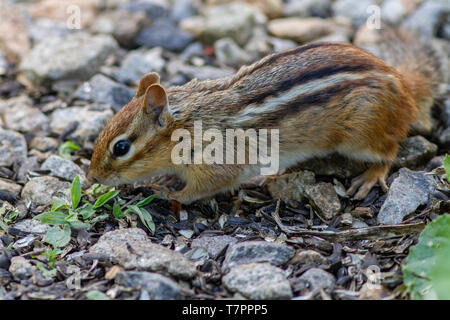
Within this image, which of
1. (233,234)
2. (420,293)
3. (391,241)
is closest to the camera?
(420,293)

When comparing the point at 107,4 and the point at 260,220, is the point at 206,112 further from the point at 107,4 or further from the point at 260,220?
the point at 107,4

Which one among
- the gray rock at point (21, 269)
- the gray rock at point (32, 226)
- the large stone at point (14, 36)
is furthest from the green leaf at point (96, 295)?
the large stone at point (14, 36)

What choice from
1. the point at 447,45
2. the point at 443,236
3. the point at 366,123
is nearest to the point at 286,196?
the point at 366,123

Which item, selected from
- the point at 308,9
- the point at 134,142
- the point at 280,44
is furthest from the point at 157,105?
the point at 308,9

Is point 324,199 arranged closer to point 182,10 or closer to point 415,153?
point 415,153

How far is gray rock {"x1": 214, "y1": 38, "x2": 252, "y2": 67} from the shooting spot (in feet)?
21.9

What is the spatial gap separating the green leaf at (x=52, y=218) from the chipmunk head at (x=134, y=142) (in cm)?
44

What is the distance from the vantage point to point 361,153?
4.68 m

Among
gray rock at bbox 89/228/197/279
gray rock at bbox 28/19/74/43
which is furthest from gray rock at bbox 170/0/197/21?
gray rock at bbox 89/228/197/279

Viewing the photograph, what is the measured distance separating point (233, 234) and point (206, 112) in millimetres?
1056

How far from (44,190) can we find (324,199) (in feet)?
7.71

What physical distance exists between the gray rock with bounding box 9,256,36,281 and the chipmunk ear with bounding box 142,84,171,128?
147 centimetres

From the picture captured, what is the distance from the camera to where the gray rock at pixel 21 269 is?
11.6 ft

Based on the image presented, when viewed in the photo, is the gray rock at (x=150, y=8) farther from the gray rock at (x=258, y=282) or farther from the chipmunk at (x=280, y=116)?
the gray rock at (x=258, y=282)
